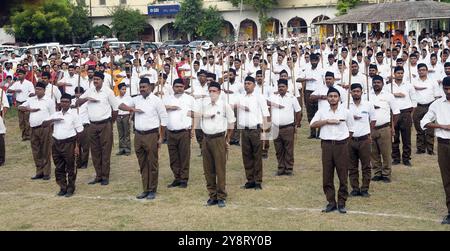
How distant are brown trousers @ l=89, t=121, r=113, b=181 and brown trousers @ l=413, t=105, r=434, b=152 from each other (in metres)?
5.51

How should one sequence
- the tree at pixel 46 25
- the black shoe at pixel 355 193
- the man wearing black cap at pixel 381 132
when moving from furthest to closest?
the tree at pixel 46 25 < the man wearing black cap at pixel 381 132 < the black shoe at pixel 355 193

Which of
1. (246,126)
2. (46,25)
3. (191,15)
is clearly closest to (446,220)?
(246,126)

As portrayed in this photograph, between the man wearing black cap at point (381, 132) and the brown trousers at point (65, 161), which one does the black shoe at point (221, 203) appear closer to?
the brown trousers at point (65, 161)

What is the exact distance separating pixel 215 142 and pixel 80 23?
137ft

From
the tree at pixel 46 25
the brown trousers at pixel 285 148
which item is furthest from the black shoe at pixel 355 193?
the tree at pixel 46 25

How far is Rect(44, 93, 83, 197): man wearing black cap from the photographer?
957 centimetres

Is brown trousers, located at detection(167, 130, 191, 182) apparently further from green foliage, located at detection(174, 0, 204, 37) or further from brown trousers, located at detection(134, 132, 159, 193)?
green foliage, located at detection(174, 0, 204, 37)

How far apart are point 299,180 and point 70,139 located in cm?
361

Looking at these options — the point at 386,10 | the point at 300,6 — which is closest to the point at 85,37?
the point at 300,6

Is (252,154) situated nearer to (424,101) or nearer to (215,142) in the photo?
(215,142)

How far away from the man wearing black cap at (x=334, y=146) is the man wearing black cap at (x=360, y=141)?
2.31 feet

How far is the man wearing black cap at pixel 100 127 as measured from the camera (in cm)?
1043

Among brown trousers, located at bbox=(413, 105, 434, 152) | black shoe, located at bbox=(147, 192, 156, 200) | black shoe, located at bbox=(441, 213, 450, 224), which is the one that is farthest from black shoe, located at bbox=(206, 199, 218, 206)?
brown trousers, located at bbox=(413, 105, 434, 152)

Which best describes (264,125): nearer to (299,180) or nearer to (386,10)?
(299,180)
